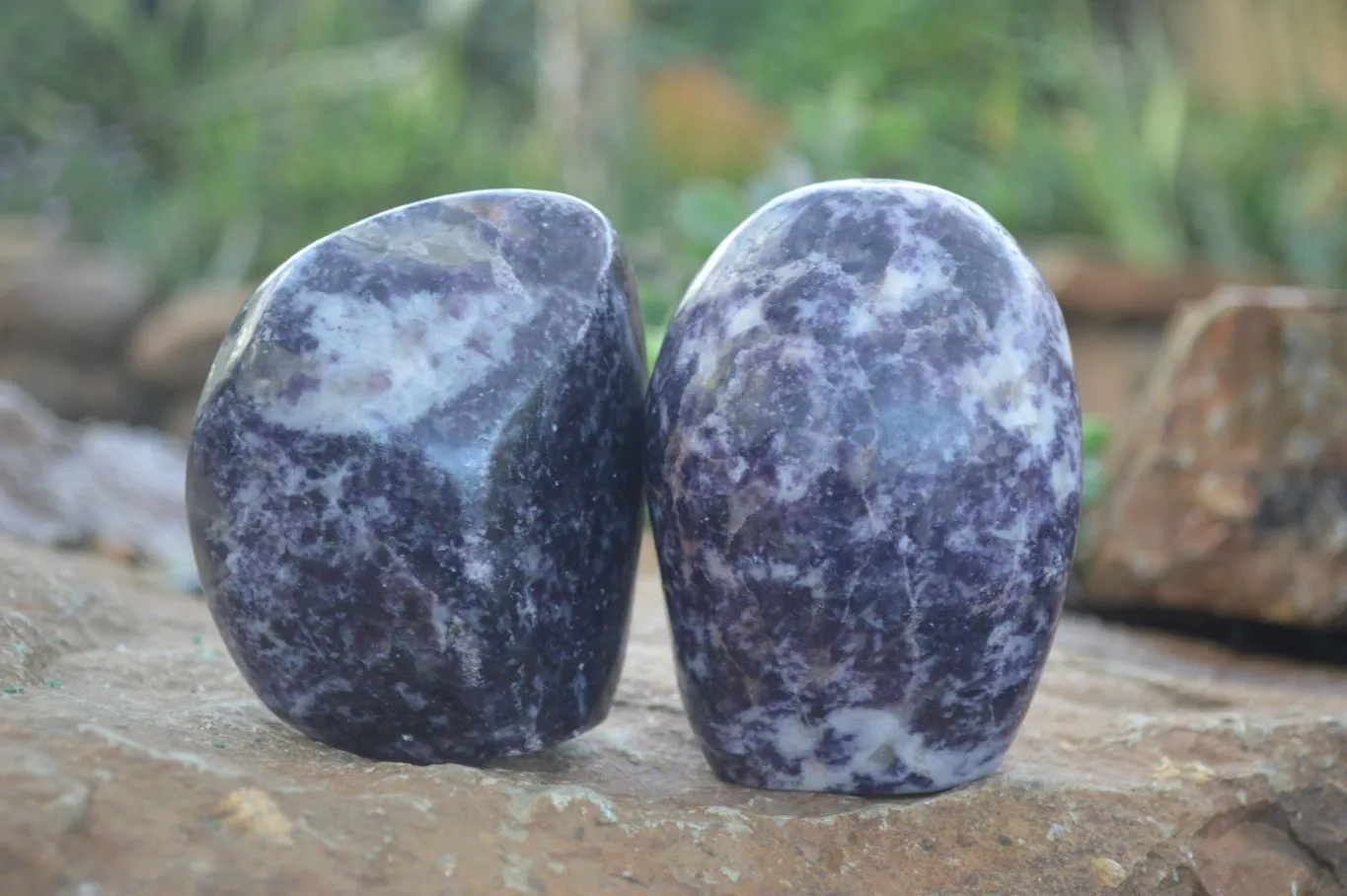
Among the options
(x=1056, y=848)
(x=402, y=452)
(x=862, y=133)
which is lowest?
(x=1056, y=848)

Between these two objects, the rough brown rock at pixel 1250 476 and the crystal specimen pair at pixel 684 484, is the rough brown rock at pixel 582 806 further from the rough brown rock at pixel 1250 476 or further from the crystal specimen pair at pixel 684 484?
the rough brown rock at pixel 1250 476

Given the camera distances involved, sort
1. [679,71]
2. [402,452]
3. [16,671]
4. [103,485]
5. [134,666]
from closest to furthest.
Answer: [402,452] → [16,671] → [134,666] → [103,485] → [679,71]

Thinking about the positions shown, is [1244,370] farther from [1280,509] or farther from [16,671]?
[16,671]

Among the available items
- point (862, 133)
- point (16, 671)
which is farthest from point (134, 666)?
point (862, 133)

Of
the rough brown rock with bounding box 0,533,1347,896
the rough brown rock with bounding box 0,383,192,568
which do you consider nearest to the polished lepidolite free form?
the rough brown rock with bounding box 0,533,1347,896

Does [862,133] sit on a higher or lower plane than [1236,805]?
higher

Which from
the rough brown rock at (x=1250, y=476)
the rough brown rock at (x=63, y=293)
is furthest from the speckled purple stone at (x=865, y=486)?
the rough brown rock at (x=63, y=293)

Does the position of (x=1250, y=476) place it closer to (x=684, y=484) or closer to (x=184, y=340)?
(x=684, y=484)
